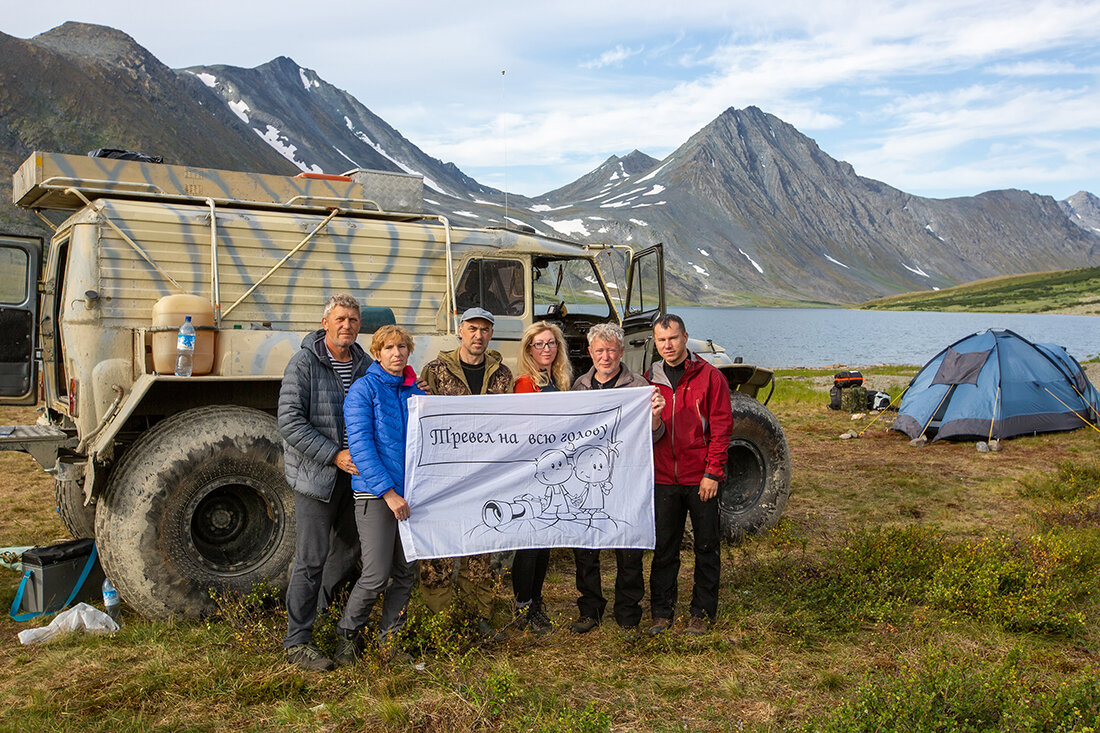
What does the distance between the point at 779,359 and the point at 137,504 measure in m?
49.3

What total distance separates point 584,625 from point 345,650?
1590 millimetres

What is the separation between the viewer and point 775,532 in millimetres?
7535

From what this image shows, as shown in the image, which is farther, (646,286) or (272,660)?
(646,286)

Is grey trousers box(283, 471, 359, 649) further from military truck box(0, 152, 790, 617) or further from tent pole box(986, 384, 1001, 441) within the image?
tent pole box(986, 384, 1001, 441)

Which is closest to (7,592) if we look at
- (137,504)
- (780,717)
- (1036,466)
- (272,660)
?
(137,504)

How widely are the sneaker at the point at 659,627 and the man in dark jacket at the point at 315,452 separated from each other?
2077mm

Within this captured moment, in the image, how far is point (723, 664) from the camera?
4805mm

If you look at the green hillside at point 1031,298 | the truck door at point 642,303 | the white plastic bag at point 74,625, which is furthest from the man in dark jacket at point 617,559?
the green hillside at point 1031,298

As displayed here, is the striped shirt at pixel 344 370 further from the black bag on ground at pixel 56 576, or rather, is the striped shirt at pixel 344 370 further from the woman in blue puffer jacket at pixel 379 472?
the black bag on ground at pixel 56 576

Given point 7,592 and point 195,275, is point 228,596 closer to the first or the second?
point 7,592

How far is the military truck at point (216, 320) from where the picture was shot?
5.33 m

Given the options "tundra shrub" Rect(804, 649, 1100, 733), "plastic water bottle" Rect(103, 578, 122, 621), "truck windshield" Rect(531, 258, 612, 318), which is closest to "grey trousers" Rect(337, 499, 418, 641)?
"plastic water bottle" Rect(103, 578, 122, 621)

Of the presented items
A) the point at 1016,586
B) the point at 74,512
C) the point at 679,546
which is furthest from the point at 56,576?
the point at 1016,586

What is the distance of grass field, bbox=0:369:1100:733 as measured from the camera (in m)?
3.94
